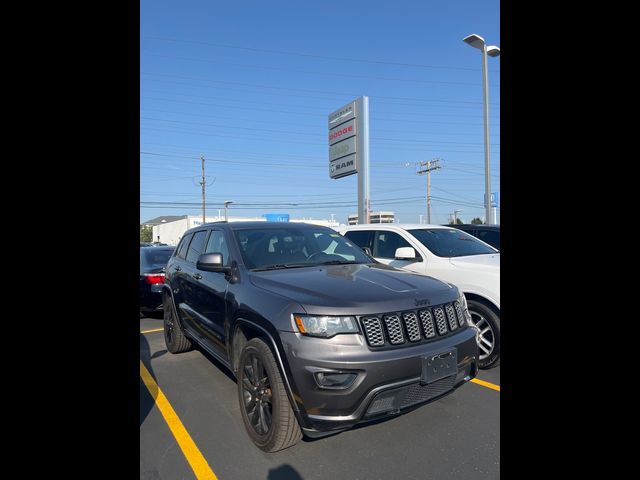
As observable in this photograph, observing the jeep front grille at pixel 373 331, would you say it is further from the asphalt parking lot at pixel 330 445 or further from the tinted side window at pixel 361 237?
the tinted side window at pixel 361 237

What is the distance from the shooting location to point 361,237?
660cm

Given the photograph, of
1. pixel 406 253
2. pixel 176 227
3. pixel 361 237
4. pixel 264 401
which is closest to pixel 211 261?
pixel 264 401

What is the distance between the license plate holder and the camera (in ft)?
8.53

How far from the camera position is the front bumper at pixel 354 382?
241 centimetres

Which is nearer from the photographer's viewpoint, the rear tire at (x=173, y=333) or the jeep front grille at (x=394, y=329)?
the jeep front grille at (x=394, y=329)

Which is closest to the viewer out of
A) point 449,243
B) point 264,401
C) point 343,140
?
point 264,401

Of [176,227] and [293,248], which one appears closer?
[293,248]

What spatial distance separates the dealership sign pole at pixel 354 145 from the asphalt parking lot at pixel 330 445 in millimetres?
9752

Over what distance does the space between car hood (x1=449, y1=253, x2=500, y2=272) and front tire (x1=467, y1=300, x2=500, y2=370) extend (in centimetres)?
44

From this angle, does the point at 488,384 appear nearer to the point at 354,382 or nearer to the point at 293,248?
the point at 354,382

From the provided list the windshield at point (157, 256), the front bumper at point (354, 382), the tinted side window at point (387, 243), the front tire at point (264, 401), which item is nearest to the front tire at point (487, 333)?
the tinted side window at point (387, 243)

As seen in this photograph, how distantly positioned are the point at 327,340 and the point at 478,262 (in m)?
3.04
